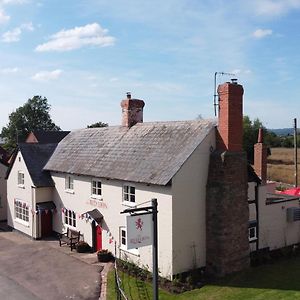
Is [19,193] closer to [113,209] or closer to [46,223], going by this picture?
[46,223]

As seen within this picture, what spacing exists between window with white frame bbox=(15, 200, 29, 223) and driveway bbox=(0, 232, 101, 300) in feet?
7.53

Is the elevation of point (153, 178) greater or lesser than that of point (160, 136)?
lesser

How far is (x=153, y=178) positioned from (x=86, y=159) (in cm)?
736

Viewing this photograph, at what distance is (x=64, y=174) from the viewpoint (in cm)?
2636

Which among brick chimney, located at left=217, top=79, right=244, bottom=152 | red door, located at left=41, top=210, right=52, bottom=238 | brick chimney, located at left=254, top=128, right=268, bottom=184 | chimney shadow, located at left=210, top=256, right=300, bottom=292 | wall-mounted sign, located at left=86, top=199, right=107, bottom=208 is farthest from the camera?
red door, located at left=41, top=210, right=52, bottom=238

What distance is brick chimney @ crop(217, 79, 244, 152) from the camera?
18750mm

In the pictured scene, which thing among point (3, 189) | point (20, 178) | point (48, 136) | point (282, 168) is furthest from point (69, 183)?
point (282, 168)

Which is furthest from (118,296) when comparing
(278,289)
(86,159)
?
(86,159)

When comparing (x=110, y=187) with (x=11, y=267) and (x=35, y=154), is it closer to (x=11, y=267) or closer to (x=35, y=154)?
(x=11, y=267)

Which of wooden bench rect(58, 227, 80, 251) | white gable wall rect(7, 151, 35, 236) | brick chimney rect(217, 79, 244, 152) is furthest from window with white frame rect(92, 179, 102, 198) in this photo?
brick chimney rect(217, 79, 244, 152)

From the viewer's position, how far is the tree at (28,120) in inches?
3246

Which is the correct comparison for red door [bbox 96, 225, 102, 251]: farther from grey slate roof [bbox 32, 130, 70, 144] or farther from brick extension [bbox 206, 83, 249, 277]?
grey slate roof [bbox 32, 130, 70, 144]

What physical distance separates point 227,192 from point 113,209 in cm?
615

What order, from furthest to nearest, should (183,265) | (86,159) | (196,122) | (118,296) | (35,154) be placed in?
(35,154) < (86,159) < (196,122) < (183,265) < (118,296)
